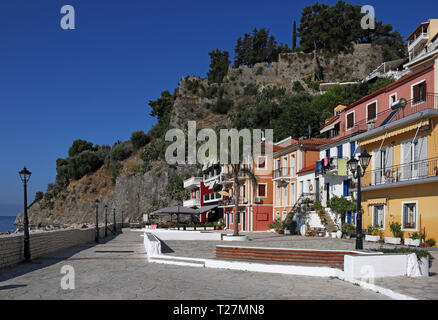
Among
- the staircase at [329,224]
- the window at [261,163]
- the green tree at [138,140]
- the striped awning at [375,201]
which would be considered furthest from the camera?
the green tree at [138,140]

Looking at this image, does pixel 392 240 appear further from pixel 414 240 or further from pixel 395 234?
pixel 414 240

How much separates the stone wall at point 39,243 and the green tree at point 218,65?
89.3 meters

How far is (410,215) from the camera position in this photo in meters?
22.6

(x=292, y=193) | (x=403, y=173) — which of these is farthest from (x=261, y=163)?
(x=403, y=173)

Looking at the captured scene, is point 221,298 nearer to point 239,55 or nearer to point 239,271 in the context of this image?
point 239,271

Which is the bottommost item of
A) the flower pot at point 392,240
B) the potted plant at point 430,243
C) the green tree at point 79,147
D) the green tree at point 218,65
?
the flower pot at point 392,240

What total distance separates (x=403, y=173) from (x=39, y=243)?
61.4ft

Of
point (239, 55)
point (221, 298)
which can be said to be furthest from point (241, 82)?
point (221, 298)

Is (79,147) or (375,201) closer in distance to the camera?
(375,201)

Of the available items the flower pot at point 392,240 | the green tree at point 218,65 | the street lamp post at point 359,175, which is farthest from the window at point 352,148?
the green tree at point 218,65

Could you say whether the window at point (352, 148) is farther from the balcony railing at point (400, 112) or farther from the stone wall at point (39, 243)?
the stone wall at point (39, 243)

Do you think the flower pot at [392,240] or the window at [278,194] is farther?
the window at [278,194]

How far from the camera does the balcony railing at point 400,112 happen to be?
70.6ft
